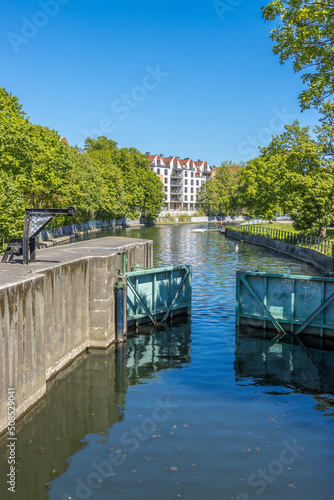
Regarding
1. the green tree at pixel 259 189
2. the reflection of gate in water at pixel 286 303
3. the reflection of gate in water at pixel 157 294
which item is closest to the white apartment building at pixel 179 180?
the green tree at pixel 259 189

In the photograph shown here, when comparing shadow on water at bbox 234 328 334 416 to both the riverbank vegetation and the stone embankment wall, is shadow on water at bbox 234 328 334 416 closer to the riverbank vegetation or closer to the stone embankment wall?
the stone embankment wall

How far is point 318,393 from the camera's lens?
1292 cm

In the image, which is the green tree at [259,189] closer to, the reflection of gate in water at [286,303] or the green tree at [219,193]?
the green tree at [219,193]

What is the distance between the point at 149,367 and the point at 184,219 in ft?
384

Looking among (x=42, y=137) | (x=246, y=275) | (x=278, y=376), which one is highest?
(x=42, y=137)

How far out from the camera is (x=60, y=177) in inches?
2263

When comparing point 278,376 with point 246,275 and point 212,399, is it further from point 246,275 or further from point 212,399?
point 246,275

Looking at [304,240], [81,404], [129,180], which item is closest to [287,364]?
[81,404]

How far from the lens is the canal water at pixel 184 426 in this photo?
8336 mm

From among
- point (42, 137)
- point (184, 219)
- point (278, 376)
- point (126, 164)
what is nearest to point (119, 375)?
point (278, 376)

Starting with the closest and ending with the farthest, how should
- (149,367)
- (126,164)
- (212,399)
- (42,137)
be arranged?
(212,399)
(149,367)
(42,137)
(126,164)

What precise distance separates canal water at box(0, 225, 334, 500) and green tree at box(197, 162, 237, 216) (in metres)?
119

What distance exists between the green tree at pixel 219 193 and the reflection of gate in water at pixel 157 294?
11356 cm

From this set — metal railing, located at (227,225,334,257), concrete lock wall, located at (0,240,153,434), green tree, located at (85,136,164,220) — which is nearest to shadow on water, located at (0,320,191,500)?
concrete lock wall, located at (0,240,153,434)
